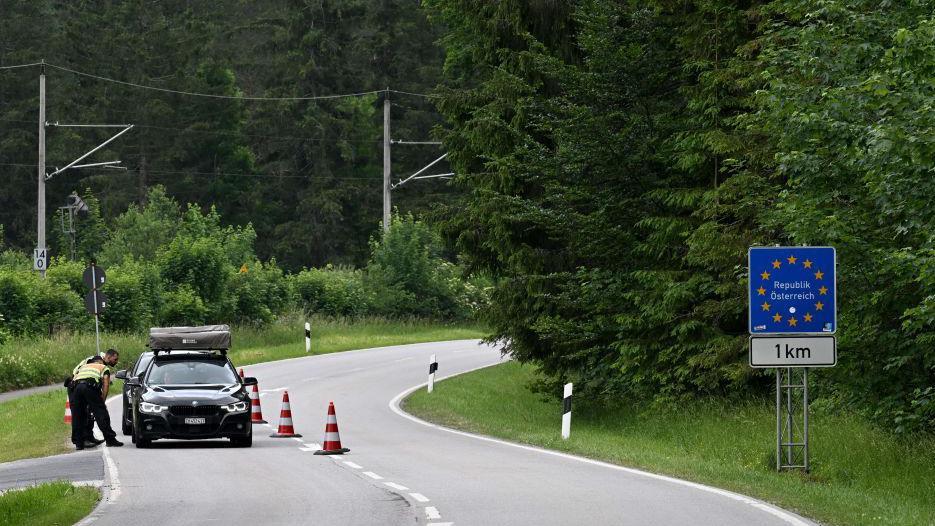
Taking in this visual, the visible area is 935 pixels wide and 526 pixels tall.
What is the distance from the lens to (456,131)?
34219mm

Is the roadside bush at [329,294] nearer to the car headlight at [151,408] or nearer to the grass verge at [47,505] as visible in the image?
the car headlight at [151,408]

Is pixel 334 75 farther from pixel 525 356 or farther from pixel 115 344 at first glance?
pixel 525 356

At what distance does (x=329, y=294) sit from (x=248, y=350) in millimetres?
12210

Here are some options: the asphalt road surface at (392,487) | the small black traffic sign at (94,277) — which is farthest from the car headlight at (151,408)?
the small black traffic sign at (94,277)

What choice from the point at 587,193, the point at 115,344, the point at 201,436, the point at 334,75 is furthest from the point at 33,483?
the point at 334,75

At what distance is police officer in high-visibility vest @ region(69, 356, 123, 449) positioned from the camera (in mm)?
23656

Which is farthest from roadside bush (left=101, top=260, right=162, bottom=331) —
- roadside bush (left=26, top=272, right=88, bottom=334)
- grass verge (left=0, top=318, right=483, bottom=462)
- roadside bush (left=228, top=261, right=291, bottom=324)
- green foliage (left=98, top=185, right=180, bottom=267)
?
green foliage (left=98, top=185, right=180, bottom=267)

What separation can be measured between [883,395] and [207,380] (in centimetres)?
1102

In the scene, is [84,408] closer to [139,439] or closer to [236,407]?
[139,439]

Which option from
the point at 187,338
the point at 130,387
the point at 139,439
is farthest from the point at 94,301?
the point at 139,439

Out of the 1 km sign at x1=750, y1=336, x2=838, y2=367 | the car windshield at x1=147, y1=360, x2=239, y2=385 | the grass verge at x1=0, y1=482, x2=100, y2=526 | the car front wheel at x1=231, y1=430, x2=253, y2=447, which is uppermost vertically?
the 1 km sign at x1=750, y1=336, x2=838, y2=367

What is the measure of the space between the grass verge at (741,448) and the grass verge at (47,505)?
23.3 feet

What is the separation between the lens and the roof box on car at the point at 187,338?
28000 mm

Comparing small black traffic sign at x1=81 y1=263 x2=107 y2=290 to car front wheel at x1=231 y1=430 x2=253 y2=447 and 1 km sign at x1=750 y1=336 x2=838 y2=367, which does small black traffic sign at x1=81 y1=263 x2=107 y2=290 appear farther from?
1 km sign at x1=750 y1=336 x2=838 y2=367
